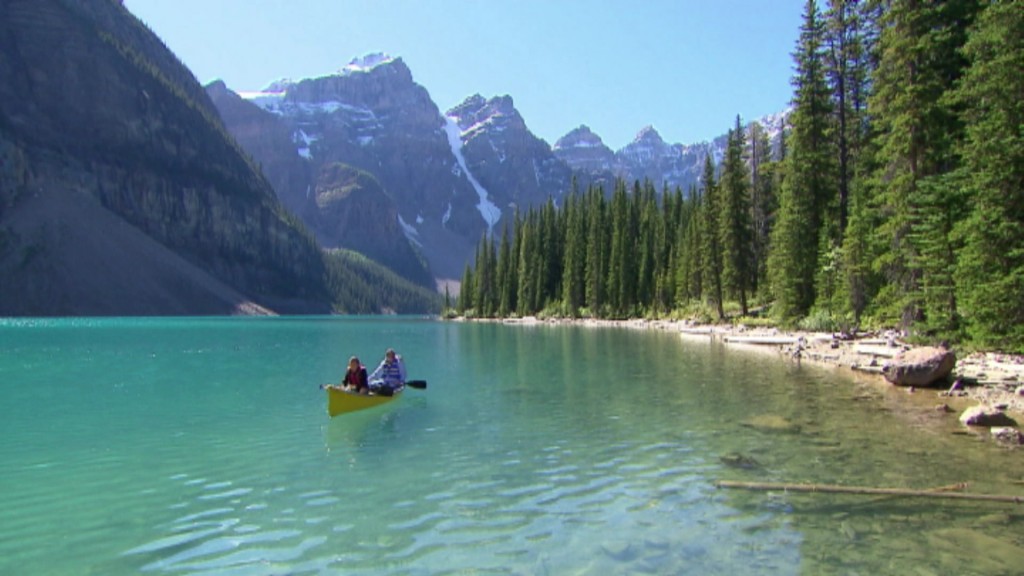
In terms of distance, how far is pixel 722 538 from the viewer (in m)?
8.64

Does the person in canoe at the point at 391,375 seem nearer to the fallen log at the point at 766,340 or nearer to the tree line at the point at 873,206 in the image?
the tree line at the point at 873,206

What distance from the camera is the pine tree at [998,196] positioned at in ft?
63.8

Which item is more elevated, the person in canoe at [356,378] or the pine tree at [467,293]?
the pine tree at [467,293]

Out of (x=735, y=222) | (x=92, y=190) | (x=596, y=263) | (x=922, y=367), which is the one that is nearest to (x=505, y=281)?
(x=596, y=263)

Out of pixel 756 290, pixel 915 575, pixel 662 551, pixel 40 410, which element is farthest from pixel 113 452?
pixel 756 290

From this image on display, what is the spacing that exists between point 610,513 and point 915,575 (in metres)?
3.95

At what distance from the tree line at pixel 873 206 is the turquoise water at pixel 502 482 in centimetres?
546

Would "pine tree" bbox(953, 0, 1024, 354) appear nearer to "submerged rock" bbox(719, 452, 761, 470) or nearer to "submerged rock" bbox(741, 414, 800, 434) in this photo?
"submerged rock" bbox(741, 414, 800, 434)

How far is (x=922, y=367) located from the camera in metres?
20.8

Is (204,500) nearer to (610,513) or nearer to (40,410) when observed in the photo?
(610,513)

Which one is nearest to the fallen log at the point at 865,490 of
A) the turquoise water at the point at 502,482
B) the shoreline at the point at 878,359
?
the turquoise water at the point at 502,482

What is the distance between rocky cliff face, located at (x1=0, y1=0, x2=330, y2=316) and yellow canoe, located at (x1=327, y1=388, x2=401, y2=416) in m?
139

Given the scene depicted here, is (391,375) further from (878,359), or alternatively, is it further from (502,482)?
(878,359)

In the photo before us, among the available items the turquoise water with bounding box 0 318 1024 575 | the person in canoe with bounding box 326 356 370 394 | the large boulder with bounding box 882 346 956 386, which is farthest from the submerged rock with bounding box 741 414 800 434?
the person in canoe with bounding box 326 356 370 394
